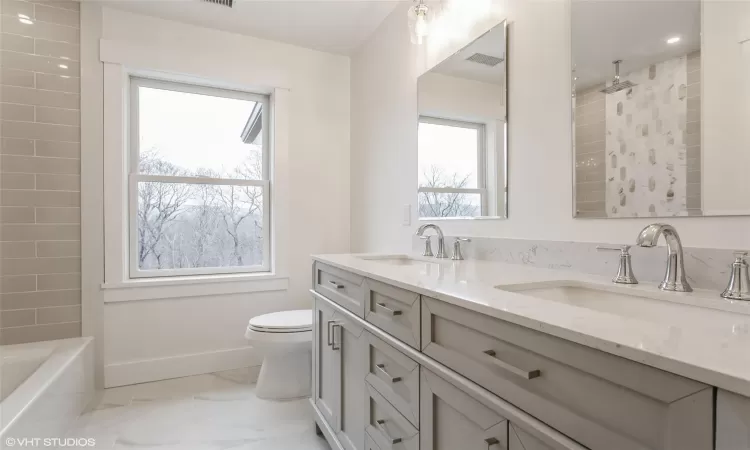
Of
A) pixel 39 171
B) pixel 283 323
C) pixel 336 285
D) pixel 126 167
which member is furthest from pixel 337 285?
pixel 39 171

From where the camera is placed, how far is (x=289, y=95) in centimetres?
289

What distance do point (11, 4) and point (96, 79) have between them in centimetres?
53

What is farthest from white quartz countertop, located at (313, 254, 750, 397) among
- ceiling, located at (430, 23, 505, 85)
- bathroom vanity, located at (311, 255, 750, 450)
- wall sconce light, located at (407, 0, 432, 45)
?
wall sconce light, located at (407, 0, 432, 45)

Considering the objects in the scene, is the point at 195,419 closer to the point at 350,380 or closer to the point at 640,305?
the point at 350,380

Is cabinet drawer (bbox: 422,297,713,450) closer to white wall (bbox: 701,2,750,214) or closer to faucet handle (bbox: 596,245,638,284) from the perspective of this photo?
faucet handle (bbox: 596,245,638,284)

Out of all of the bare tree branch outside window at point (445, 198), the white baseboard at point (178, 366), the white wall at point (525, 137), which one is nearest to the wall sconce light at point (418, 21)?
the white wall at point (525, 137)

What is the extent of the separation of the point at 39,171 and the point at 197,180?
85 centimetres

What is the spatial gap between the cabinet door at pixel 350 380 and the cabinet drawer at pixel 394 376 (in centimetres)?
7

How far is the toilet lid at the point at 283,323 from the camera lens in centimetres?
212

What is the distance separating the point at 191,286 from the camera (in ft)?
8.55

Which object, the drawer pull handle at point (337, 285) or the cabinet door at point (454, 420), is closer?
the cabinet door at point (454, 420)

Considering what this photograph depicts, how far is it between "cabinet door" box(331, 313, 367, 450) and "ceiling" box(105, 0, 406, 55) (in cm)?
195

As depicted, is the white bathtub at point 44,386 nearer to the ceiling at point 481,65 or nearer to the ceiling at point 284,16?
the ceiling at point 284,16

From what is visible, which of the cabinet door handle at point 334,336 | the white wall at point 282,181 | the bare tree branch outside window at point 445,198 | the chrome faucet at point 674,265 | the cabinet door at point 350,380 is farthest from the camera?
the white wall at point 282,181
